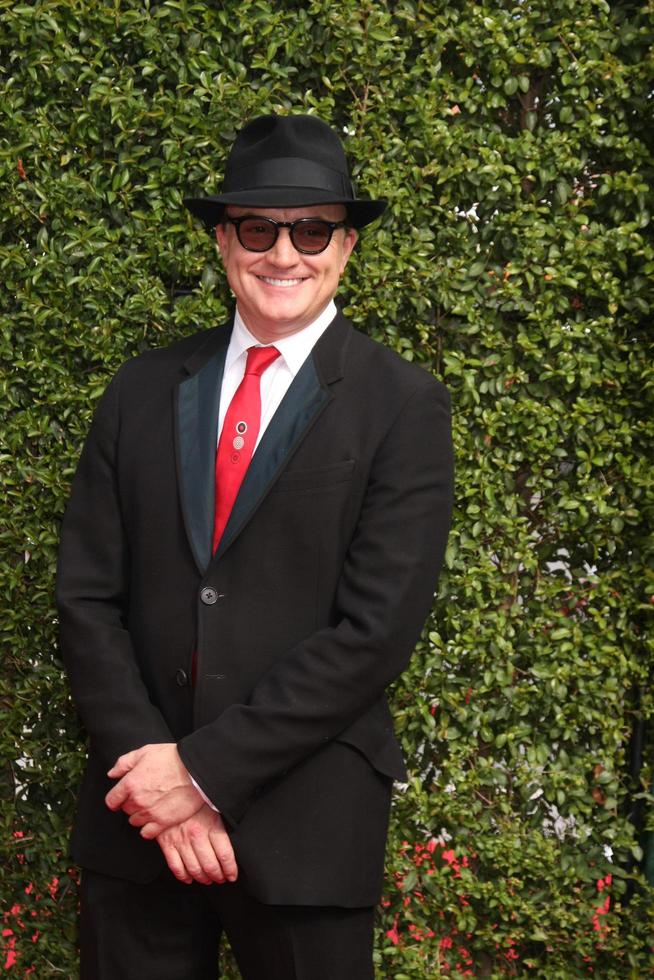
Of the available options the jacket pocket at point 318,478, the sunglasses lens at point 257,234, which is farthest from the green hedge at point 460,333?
the jacket pocket at point 318,478

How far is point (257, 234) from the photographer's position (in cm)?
279

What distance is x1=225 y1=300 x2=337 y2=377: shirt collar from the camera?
9.50 ft

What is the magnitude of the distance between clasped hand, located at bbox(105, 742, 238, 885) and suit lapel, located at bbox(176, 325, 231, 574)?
442mm

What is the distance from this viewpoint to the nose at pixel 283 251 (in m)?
2.76

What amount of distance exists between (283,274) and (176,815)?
1239 millimetres

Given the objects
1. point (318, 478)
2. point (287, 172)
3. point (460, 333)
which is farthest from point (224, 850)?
point (460, 333)

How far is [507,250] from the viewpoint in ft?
11.8

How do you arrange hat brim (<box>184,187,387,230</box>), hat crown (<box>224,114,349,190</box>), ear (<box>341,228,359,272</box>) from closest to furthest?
1. hat brim (<box>184,187,387,230</box>)
2. hat crown (<box>224,114,349,190</box>)
3. ear (<box>341,228,359,272</box>)

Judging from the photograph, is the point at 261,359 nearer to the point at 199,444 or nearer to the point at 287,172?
the point at 199,444

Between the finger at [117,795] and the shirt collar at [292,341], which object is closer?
the finger at [117,795]

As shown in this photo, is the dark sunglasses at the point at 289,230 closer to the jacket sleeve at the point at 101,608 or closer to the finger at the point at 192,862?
the jacket sleeve at the point at 101,608

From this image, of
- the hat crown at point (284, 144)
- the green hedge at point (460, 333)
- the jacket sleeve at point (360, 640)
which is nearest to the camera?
the jacket sleeve at point (360, 640)

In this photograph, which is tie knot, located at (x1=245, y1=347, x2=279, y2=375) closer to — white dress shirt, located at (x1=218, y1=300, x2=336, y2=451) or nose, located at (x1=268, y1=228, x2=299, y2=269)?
white dress shirt, located at (x1=218, y1=300, x2=336, y2=451)

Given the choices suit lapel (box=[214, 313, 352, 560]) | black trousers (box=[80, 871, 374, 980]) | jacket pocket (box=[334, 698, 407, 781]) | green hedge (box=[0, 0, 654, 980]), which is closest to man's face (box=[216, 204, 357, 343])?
suit lapel (box=[214, 313, 352, 560])
